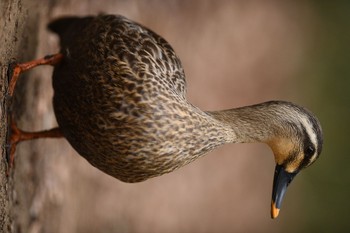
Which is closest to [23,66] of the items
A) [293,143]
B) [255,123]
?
[255,123]

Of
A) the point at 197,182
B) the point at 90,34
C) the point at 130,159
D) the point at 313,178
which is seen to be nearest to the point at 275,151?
the point at 130,159

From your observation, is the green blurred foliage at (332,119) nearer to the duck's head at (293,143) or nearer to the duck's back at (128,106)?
the duck's head at (293,143)

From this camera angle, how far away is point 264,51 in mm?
7441

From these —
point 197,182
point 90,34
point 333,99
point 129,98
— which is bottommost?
point 197,182

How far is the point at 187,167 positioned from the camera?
21.0 ft

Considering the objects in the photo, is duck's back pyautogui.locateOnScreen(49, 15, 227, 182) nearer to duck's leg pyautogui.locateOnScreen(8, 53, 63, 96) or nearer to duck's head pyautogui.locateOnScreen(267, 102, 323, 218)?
duck's leg pyautogui.locateOnScreen(8, 53, 63, 96)

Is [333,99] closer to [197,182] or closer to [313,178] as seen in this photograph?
[313,178]

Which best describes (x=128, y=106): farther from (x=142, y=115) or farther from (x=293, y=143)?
(x=293, y=143)

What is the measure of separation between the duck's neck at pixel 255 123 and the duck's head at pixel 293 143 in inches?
0.9

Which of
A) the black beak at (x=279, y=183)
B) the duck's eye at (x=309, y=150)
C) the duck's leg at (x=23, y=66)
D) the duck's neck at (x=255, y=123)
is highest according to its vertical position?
the duck's leg at (x=23, y=66)

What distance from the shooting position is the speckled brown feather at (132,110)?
3.11 m

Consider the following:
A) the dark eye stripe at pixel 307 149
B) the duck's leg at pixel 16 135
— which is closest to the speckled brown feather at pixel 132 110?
the dark eye stripe at pixel 307 149

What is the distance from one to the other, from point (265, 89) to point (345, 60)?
1.97 meters

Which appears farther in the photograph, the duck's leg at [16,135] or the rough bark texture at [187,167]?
the rough bark texture at [187,167]
